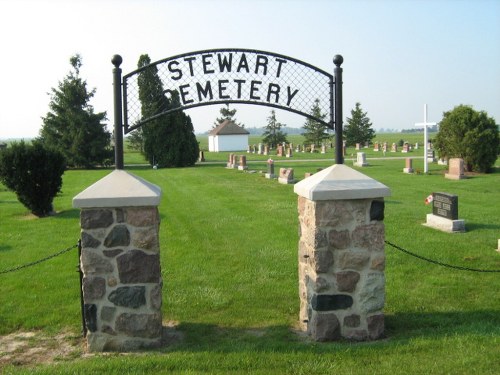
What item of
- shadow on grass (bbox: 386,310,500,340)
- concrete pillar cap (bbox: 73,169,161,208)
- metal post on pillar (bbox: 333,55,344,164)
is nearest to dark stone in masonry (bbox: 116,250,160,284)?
concrete pillar cap (bbox: 73,169,161,208)

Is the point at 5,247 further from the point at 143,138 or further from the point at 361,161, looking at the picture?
the point at 143,138

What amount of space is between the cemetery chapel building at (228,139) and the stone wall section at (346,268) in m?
50.5

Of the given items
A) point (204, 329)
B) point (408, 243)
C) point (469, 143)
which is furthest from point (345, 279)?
point (469, 143)

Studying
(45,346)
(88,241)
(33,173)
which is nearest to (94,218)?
(88,241)

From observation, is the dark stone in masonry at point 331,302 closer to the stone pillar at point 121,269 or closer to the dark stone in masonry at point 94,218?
the stone pillar at point 121,269

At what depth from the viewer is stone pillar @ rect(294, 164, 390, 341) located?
520cm

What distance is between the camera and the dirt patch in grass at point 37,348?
16.5ft

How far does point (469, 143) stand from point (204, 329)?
19.9 meters

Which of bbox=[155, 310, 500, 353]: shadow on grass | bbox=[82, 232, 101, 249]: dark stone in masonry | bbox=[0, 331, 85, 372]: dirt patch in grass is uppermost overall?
bbox=[82, 232, 101, 249]: dark stone in masonry

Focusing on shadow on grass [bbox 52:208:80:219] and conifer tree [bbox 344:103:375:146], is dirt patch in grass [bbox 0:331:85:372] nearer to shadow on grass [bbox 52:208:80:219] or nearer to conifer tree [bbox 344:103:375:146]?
shadow on grass [bbox 52:208:80:219]

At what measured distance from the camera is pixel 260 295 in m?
6.94

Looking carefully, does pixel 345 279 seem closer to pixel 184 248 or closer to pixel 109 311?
pixel 109 311

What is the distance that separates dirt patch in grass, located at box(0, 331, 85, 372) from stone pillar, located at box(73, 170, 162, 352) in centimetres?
30

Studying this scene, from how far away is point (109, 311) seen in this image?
16.8 feet
